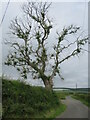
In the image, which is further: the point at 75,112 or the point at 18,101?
the point at 75,112

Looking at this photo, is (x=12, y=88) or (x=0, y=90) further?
(x=12, y=88)

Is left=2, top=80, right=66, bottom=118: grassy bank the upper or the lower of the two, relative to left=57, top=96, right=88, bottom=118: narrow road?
upper

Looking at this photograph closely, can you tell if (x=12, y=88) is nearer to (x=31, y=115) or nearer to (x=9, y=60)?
(x=31, y=115)

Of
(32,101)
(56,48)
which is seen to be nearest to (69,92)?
(56,48)

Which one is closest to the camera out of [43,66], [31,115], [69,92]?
[31,115]

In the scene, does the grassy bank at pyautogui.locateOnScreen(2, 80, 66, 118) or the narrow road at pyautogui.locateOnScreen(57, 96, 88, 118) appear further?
the narrow road at pyautogui.locateOnScreen(57, 96, 88, 118)

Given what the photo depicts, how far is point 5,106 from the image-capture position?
40.5 ft

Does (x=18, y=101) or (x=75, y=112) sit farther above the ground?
(x=18, y=101)

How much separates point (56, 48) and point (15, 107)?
89.6 ft

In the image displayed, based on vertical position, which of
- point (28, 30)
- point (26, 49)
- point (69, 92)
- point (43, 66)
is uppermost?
point (28, 30)

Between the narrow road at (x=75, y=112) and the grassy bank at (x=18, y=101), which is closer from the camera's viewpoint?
the grassy bank at (x=18, y=101)

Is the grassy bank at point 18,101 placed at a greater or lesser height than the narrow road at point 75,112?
greater

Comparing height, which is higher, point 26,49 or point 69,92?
point 26,49

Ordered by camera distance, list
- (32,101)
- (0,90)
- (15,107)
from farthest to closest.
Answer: (32,101)
(15,107)
(0,90)
